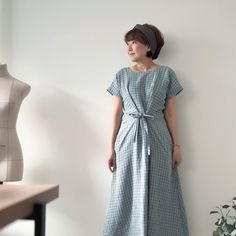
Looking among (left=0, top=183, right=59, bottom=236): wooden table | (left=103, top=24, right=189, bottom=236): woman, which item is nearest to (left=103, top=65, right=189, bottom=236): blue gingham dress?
(left=103, top=24, right=189, bottom=236): woman

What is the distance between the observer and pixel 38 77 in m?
2.30

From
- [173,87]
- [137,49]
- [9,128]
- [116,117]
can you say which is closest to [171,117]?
[173,87]

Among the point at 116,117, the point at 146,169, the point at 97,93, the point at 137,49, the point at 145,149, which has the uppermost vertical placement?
the point at 137,49

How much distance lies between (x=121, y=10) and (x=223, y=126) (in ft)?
3.24

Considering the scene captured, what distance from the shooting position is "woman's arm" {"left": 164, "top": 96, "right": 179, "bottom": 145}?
6.57ft

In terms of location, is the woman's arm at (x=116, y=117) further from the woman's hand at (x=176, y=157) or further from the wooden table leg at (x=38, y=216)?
the wooden table leg at (x=38, y=216)

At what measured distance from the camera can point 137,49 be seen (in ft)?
6.66

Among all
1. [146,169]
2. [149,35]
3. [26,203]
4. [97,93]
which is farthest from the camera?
[97,93]

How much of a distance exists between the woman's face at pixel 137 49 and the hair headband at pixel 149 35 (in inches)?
1.7

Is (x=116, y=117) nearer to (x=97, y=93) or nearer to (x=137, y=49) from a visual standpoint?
(x=97, y=93)

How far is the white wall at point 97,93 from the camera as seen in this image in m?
2.08

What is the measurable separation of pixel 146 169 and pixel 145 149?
111mm

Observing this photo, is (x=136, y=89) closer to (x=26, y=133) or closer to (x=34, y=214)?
(x=26, y=133)

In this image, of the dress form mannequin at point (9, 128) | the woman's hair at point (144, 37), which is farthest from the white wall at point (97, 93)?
the dress form mannequin at point (9, 128)
